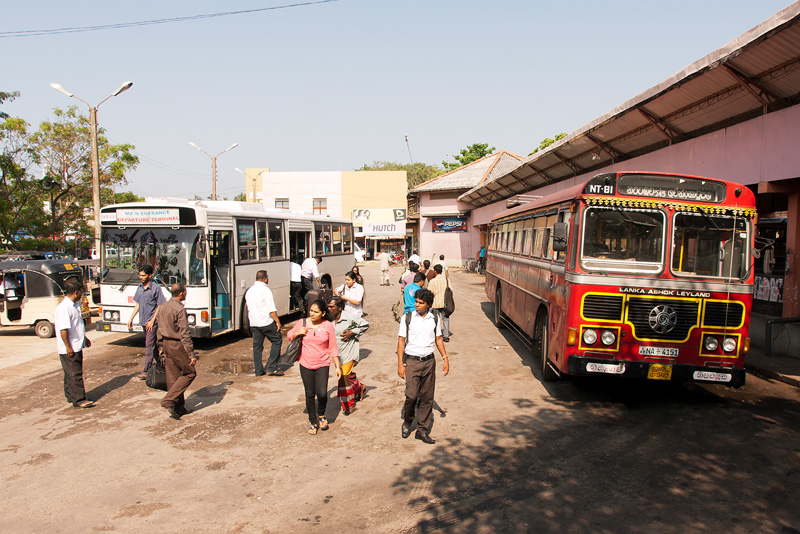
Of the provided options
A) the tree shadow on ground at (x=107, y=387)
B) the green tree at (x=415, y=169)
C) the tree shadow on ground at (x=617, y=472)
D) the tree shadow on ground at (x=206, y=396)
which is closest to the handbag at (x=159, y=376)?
the tree shadow on ground at (x=206, y=396)

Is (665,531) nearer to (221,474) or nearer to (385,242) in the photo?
(221,474)

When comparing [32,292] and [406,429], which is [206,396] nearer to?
[406,429]

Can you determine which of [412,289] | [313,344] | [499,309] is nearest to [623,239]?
[412,289]

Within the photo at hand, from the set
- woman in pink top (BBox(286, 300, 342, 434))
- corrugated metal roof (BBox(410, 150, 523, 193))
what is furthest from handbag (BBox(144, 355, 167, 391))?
corrugated metal roof (BBox(410, 150, 523, 193))

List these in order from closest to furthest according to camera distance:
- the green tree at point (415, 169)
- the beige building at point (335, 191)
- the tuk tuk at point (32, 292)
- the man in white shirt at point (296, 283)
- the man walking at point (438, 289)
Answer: the man walking at point (438, 289) → the tuk tuk at point (32, 292) → the man in white shirt at point (296, 283) → the beige building at point (335, 191) → the green tree at point (415, 169)

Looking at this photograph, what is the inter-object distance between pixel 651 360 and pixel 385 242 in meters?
44.7

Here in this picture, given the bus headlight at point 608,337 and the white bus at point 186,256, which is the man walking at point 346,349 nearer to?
the bus headlight at point 608,337

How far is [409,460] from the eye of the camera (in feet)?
18.2

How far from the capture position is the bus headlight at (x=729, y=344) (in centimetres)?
671

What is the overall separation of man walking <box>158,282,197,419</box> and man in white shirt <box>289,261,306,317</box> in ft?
24.9

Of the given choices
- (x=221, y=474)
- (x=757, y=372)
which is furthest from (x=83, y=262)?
(x=757, y=372)

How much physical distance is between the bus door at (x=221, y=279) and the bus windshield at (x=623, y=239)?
756cm

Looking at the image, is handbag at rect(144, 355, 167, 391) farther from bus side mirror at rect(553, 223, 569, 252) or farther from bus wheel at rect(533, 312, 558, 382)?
bus wheel at rect(533, 312, 558, 382)

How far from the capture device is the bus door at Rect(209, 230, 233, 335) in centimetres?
1115
